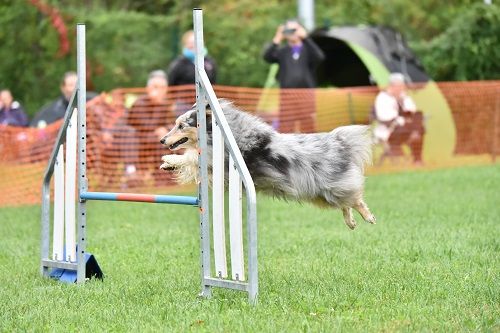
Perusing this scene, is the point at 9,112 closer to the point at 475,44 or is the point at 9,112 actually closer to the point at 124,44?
the point at 124,44

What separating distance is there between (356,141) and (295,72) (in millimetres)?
8246

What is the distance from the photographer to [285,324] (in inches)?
183

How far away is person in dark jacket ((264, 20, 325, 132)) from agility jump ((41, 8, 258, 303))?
760 centimetres

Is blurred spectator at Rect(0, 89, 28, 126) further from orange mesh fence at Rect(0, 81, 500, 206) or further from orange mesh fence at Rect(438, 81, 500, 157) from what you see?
orange mesh fence at Rect(438, 81, 500, 157)

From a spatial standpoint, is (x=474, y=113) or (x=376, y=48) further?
(x=376, y=48)

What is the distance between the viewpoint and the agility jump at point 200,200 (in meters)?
5.11

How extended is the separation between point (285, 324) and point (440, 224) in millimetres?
4278

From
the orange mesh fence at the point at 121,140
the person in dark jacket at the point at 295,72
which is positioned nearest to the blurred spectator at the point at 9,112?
the orange mesh fence at the point at 121,140

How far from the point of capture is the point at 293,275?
6.20 m

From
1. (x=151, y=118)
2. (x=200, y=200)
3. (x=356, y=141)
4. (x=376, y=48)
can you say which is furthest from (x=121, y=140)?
(x=200, y=200)

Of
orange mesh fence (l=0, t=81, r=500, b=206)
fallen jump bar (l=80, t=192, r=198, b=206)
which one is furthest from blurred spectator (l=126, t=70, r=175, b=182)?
fallen jump bar (l=80, t=192, r=198, b=206)

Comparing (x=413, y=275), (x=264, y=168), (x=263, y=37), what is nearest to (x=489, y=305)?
(x=413, y=275)

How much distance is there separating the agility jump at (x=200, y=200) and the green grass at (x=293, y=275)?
0.52 feet

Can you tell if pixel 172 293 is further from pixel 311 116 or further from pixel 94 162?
pixel 311 116
